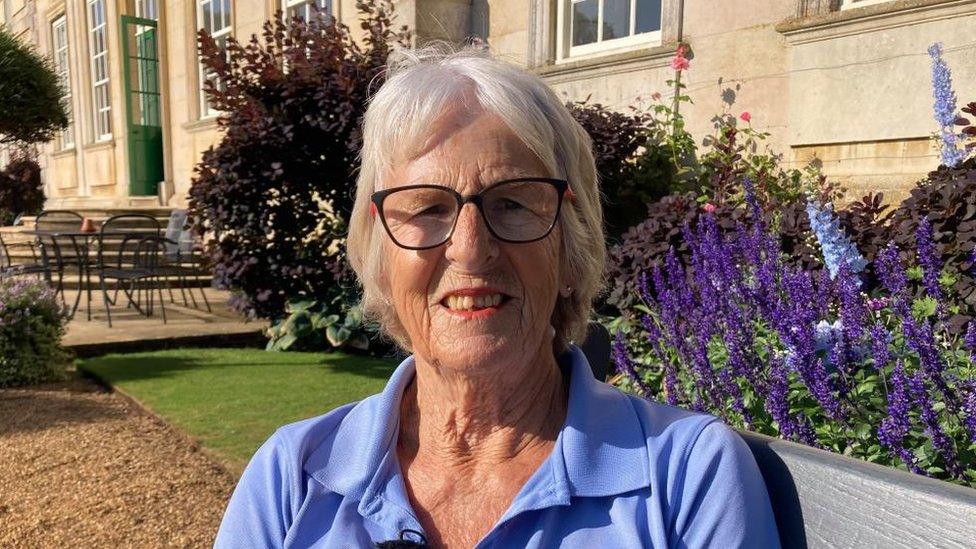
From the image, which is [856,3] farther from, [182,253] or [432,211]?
[182,253]

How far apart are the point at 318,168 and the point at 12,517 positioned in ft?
10.2

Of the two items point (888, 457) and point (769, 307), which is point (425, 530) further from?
point (769, 307)

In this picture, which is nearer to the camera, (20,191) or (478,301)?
(478,301)

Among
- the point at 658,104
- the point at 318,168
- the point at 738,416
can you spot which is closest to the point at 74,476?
the point at 318,168

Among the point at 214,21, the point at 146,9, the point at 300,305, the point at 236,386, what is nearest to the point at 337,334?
the point at 300,305

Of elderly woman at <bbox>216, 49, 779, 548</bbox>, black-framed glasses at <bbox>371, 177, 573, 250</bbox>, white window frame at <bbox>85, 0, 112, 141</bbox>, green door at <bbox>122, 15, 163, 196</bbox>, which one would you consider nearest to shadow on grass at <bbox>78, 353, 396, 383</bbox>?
elderly woman at <bbox>216, 49, 779, 548</bbox>

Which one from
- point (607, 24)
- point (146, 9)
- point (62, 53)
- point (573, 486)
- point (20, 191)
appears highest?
point (146, 9)

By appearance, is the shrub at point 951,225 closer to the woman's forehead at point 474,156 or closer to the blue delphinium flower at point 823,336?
the blue delphinium flower at point 823,336

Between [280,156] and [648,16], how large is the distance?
295cm

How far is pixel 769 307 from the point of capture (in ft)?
7.22

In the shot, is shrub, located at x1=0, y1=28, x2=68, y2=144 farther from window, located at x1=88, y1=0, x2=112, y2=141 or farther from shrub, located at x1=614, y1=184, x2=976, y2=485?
shrub, located at x1=614, y1=184, x2=976, y2=485

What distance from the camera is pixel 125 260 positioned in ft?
33.2

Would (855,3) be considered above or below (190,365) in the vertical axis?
above

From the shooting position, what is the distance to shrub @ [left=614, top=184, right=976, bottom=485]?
163 centimetres
